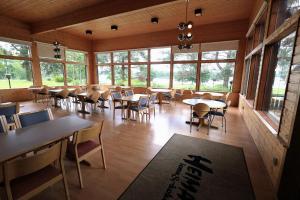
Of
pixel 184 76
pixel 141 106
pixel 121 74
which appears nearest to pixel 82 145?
pixel 141 106

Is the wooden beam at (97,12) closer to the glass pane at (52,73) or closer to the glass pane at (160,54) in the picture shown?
the glass pane at (52,73)

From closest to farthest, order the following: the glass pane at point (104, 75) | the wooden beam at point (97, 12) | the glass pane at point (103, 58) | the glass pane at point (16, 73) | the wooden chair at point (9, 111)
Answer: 1. the wooden chair at point (9, 111)
2. the wooden beam at point (97, 12)
3. the glass pane at point (16, 73)
4. the glass pane at point (103, 58)
5. the glass pane at point (104, 75)

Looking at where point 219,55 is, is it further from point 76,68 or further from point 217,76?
point 76,68

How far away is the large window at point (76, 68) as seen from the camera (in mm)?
8867

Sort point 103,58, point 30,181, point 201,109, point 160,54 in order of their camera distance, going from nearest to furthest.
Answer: point 30,181
point 201,109
point 160,54
point 103,58

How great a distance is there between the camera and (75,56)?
920 centimetres

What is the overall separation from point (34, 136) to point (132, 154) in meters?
1.45

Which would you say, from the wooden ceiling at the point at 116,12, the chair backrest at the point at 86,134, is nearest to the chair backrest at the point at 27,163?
the chair backrest at the point at 86,134

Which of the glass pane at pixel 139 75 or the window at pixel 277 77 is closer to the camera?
the window at pixel 277 77

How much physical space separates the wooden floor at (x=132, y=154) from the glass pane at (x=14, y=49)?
561 centimetres

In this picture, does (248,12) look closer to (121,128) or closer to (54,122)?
(121,128)

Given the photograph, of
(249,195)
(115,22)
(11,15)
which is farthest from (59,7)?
(249,195)

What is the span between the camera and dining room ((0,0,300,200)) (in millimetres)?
1654

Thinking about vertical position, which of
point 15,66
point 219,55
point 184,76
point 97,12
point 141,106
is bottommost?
point 141,106
